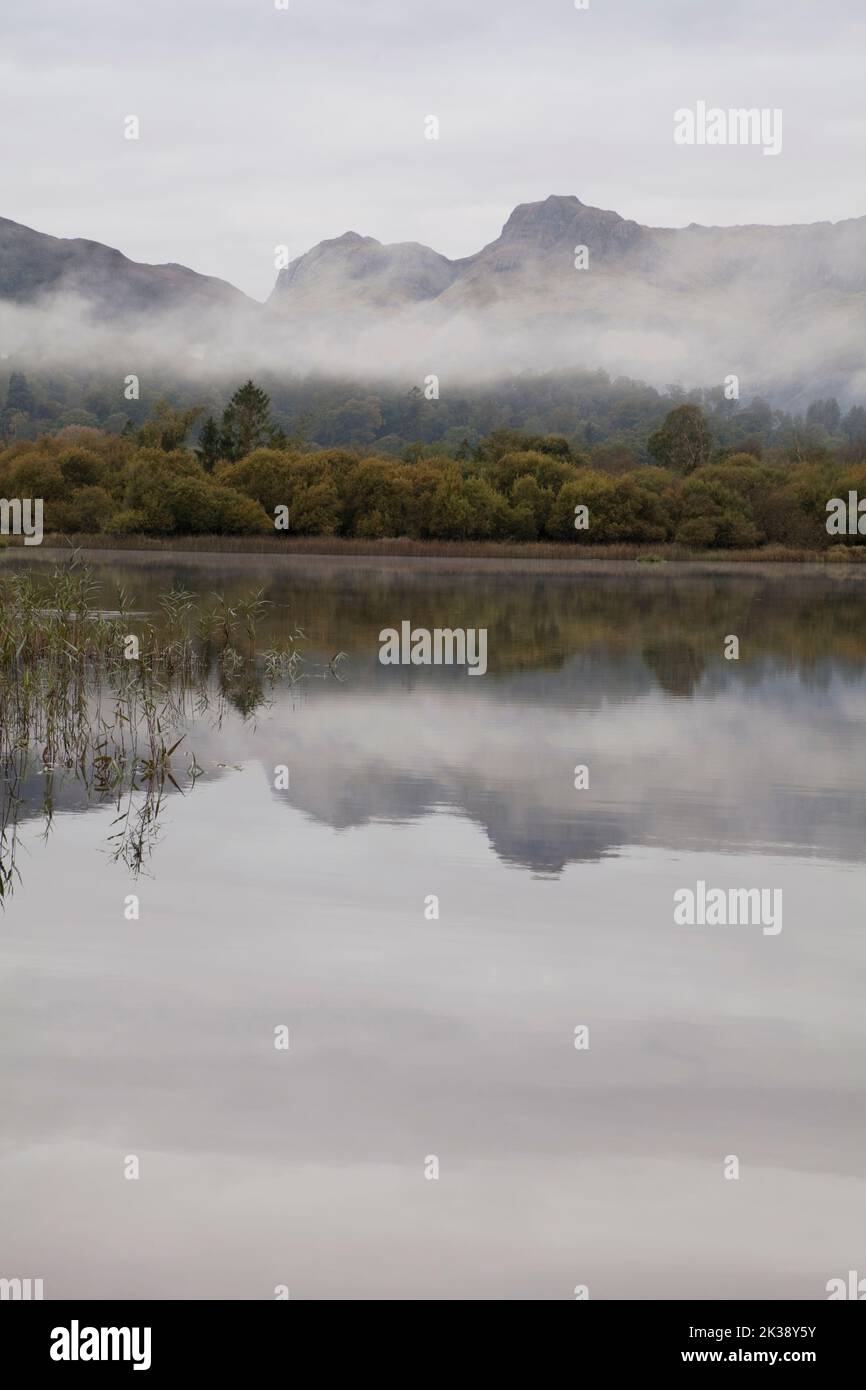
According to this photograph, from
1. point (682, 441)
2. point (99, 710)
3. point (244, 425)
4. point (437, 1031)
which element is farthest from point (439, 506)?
point (437, 1031)

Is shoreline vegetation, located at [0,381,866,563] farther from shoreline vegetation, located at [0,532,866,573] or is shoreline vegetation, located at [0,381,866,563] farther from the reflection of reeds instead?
the reflection of reeds

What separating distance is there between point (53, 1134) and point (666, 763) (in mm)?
10345

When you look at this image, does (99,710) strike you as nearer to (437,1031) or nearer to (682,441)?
(437,1031)

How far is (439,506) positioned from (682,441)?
5018 cm

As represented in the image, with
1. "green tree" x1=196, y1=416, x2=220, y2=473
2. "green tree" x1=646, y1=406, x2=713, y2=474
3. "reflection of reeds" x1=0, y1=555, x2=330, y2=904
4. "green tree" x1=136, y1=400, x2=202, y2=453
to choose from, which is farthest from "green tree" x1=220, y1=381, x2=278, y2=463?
"reflection of reeds" x1=0, y1=555, x2=330, y2=904

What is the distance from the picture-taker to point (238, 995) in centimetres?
792

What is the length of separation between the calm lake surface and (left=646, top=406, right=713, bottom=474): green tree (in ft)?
411

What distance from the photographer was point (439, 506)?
3767 inches

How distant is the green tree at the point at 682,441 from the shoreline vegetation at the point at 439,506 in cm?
2747

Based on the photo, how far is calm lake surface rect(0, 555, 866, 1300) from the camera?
5512 millimetres

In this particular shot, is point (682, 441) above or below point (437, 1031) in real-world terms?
above
